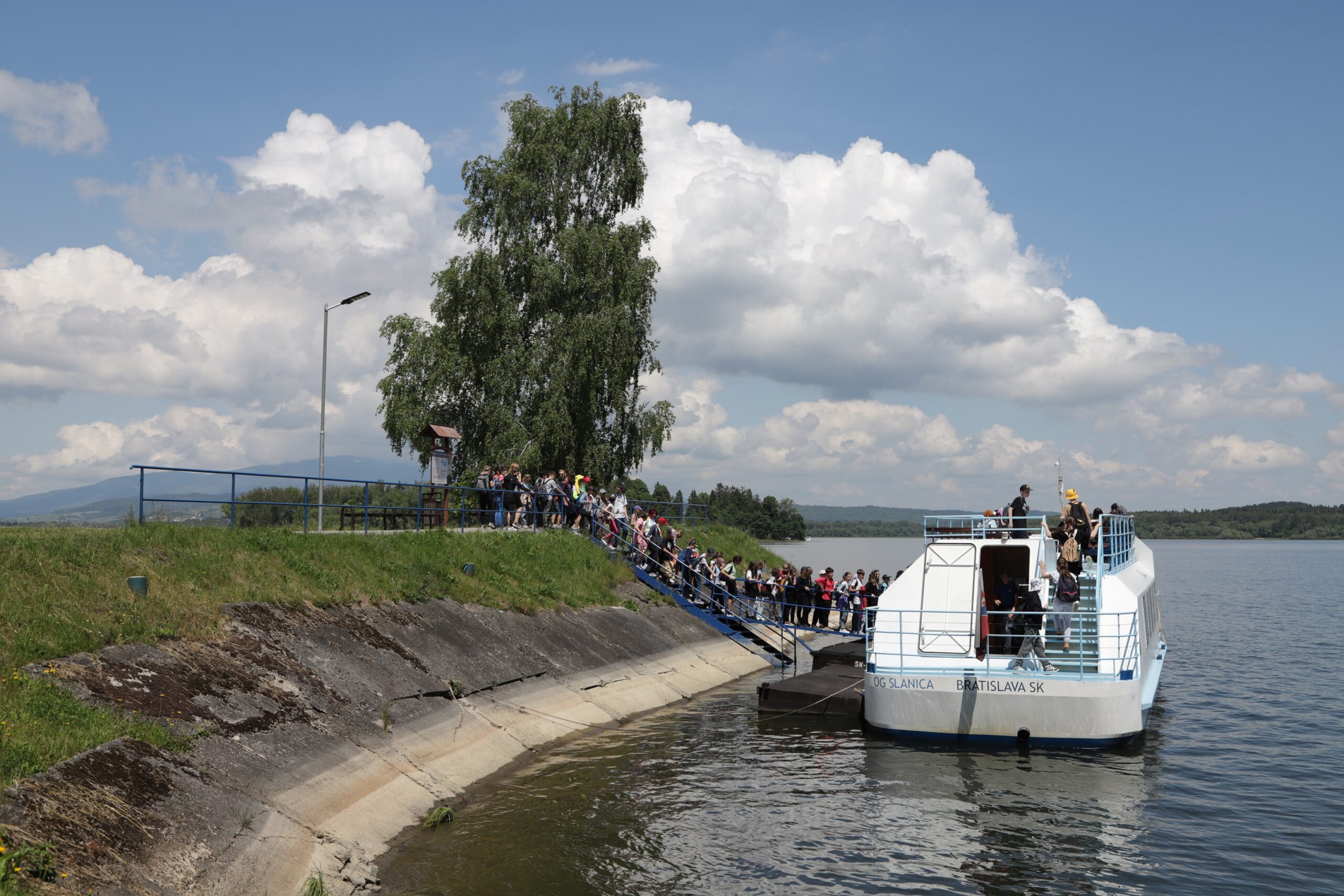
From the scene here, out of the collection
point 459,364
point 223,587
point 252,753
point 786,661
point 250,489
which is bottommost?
point 786,661

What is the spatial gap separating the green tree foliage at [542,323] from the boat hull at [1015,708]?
85.8 feet

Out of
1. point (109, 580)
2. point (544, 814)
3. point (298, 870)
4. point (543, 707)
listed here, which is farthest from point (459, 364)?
point (298, 870)

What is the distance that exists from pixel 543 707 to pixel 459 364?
25.7m

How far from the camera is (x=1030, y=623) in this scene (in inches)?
807

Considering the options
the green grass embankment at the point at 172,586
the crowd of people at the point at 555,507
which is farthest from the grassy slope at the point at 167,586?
the crowd of people at the point at 555,507

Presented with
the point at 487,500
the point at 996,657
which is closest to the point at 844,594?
the point at 996,657

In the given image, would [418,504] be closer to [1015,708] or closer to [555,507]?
[555,507]

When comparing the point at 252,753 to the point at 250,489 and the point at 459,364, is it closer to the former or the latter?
the point at 250,489

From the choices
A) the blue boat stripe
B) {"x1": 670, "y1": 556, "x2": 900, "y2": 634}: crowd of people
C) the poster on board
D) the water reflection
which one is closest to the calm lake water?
→ the water reflection

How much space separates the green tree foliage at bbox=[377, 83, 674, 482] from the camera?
43.8m

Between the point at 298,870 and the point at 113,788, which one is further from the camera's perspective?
the point at 298,870

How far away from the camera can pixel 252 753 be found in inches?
528

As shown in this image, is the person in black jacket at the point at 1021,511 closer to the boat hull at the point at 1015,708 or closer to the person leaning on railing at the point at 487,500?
the boat hull at the point at 1015,708

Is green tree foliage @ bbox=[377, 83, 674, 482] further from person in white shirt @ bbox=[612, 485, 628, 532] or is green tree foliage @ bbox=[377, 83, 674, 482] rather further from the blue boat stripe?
the blue boat stripe
